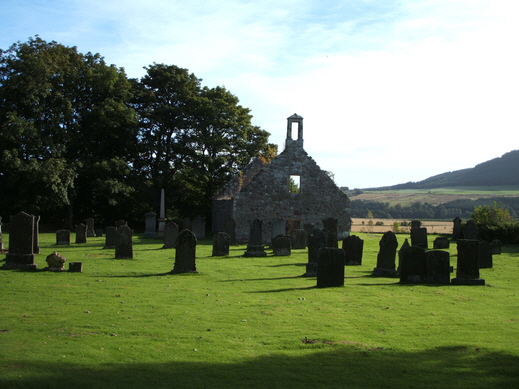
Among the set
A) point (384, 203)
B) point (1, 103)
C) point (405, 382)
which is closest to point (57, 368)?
point (405, 382)

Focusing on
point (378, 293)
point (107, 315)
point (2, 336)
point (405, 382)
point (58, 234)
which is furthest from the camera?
point (58, 234)

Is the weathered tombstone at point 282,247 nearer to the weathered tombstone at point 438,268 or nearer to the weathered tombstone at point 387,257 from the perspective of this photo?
the weathered tombstone at point 387,257

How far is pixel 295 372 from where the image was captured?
5.51 m

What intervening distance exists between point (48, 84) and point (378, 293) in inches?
1130

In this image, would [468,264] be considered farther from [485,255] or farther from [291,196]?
[291,196]

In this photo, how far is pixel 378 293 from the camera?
10594 millimetres

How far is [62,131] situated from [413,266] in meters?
27.9

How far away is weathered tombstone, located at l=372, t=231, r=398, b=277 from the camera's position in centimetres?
1355

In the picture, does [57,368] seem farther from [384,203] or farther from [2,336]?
[384,203]

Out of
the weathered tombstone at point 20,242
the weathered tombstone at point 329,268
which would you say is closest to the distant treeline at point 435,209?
the weathered tombstone at point 329,268

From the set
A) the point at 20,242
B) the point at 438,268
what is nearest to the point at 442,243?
the point at 438,268

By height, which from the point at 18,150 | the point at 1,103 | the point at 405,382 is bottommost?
the point at 405,382

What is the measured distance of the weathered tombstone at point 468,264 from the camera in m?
11.9

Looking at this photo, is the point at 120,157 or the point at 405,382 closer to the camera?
the point at 405,382
